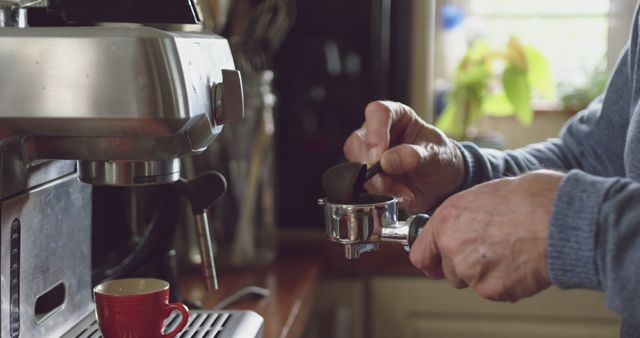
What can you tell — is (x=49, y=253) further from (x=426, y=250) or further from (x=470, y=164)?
(x=470, y=164)

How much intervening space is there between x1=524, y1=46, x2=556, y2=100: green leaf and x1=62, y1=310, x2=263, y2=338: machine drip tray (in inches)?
→ 49.7

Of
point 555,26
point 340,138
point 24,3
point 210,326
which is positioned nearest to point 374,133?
point 210,326

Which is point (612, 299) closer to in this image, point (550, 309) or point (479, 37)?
point (550, 309)

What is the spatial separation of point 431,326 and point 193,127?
113cm

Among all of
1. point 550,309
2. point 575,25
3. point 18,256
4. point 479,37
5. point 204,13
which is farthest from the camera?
point 575,25

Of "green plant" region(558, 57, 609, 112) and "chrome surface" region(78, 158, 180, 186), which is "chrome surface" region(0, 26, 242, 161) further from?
"green plant" region(558, 57, 609, 112)

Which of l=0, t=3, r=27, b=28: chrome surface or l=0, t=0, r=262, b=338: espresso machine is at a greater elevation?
l=0, t=3, r=27, b=28: chrome surface

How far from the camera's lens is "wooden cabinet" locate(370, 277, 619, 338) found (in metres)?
1.83

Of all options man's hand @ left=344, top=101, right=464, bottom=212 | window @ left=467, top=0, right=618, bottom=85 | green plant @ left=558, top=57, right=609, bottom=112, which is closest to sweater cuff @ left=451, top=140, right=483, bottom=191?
man's hand @ left=344, top=101, right=464, bottom=212

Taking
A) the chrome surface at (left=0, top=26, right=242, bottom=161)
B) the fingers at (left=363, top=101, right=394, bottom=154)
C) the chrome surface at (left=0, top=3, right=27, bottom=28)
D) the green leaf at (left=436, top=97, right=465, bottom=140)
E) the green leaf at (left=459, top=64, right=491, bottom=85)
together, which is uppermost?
the chrome surface at (left=0, top=3, right=27, bottom=28)

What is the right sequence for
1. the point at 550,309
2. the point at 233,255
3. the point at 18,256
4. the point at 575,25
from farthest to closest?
the point at 575,25 → the point at 550,309 → the point at 233,255 → the point at 18,256

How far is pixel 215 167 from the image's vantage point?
1.72m

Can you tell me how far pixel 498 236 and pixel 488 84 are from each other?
4.63ft

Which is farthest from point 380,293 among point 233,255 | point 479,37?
point 479,37
